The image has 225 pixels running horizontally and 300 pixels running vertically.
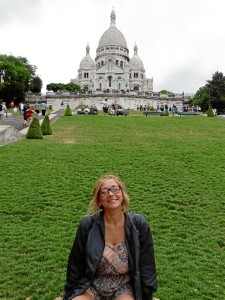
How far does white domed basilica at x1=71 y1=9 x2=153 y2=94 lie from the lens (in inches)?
4461

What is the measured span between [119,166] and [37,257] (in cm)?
708

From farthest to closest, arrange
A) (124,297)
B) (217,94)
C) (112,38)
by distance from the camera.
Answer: (112,38) → (217,94) → (124,297)

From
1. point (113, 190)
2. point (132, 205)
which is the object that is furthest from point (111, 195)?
point (132, 205)

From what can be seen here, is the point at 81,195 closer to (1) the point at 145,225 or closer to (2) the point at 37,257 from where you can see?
(2) the point at 37,257

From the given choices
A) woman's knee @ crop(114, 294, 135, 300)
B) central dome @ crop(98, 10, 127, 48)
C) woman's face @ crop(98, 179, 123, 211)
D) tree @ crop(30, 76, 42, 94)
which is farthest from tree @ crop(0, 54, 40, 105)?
woman's knee @ crop(114, 294, 135, 300)

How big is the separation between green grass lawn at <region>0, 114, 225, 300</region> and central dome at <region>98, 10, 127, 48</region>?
10719 cm

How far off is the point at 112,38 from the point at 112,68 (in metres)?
13.3

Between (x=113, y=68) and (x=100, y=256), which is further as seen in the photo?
(x=113, y=68)

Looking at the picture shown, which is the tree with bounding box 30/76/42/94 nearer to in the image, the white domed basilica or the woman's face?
the white domed basilica

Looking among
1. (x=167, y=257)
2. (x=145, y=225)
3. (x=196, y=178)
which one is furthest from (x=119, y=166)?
(x=145, y=225)

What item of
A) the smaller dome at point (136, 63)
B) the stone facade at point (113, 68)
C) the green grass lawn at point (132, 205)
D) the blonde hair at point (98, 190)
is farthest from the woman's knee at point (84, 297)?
the smaller dome at point (136, 63)

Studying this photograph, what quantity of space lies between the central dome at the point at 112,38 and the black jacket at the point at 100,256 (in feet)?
397

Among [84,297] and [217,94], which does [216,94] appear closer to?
[217,94]

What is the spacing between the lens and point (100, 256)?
4242mm
